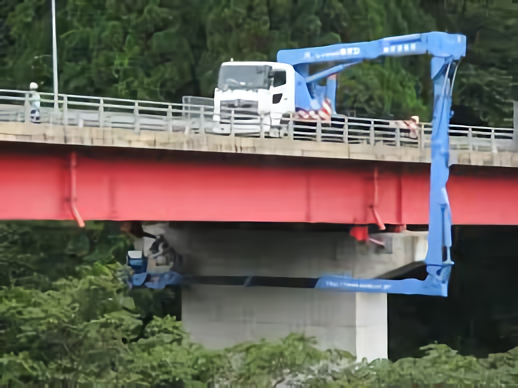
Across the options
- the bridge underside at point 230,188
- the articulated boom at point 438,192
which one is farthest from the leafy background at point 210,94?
the articulated boom at point 438,192

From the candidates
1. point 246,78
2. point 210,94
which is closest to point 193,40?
point 210,94

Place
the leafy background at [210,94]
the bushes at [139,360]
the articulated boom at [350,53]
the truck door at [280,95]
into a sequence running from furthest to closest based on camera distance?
1. the truck door at [280,95]
2. the articulated boom at [350,53]
3. the leafy background at [210,94]
4. the bushes at [139,360]

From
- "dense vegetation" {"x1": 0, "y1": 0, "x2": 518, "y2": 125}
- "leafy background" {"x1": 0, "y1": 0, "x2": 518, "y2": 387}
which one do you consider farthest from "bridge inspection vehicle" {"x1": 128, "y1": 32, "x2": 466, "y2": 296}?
"dense vegetation" {"x1": 0, "y1": 0, "x2": 518, "y2": 125}

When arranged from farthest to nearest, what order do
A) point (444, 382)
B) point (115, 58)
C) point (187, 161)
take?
1. point (115, 58)
2. point (187, 161)
3. point (444, 382)

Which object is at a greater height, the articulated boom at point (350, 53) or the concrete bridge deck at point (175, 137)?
the articulated boom at point (350, 53)

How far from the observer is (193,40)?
37.4m

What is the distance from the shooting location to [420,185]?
23.3 metres

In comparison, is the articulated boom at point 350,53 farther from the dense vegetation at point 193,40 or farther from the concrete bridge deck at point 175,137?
the dense vegetation at point 193,40

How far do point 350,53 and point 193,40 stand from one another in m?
14.0

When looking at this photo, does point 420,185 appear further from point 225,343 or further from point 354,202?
point 225,343

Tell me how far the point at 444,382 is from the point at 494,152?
1256 cm

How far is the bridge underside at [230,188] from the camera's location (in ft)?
55.0

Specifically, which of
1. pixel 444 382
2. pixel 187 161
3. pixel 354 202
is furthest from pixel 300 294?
pixel 444 382

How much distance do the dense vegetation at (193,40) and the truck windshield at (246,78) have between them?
1060 cm
